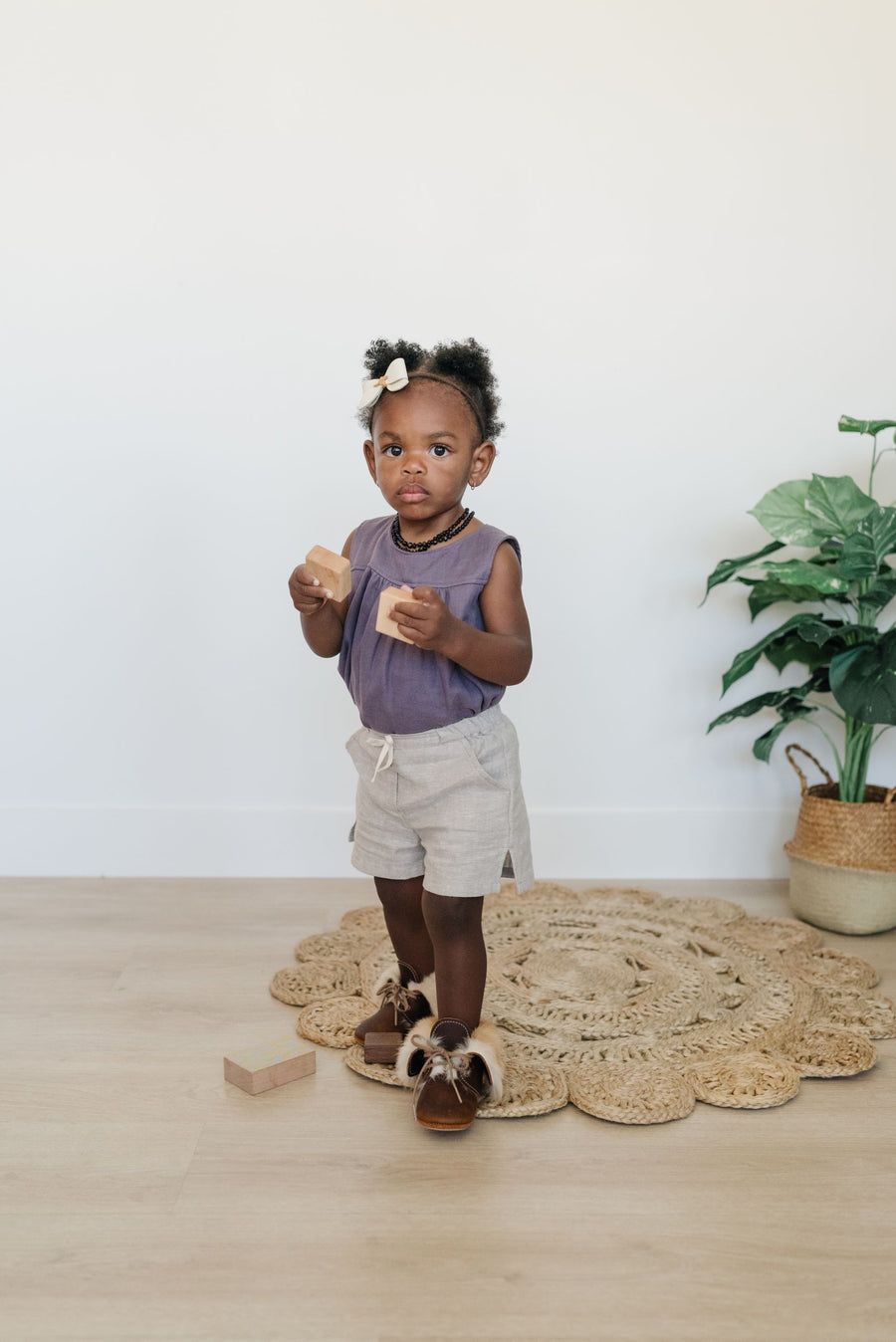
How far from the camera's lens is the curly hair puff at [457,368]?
4.67 ft

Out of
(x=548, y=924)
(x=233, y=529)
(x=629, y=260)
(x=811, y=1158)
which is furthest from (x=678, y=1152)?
(x=629, y=260)

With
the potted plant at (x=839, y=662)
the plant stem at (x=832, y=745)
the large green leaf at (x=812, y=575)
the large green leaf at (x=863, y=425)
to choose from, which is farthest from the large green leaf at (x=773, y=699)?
the large green leaf at (x=863, y=425)

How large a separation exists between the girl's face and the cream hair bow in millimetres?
14

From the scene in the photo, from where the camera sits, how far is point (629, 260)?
230cm

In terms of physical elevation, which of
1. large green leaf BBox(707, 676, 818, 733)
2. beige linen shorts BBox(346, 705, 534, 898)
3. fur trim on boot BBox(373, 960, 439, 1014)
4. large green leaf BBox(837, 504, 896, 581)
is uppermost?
large green leaf BBox(837, 504, 896, 581)

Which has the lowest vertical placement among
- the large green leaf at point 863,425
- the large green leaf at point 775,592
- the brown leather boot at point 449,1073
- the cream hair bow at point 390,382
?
the brown leather boot at point 449,1073

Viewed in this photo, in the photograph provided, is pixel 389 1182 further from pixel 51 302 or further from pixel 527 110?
pixel 527 110

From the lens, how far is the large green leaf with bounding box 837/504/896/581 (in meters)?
1.95

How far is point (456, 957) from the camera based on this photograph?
56.4 inches

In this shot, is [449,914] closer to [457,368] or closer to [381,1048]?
[381,1048]

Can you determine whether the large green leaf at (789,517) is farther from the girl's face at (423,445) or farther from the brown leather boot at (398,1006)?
the brown leather boot at (398,1006)

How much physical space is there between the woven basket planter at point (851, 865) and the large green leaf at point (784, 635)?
10.9 inches

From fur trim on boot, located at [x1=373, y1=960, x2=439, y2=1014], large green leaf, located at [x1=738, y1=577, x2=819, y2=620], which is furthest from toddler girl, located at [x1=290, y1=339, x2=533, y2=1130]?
large green leaf, located at [x1=738, y1=577, x2=819, y2=620]

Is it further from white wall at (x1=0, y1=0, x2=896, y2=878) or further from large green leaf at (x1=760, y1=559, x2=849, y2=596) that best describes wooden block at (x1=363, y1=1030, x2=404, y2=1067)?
large green leaf at (x1=760, y1=559, x2=849, y2=596)
